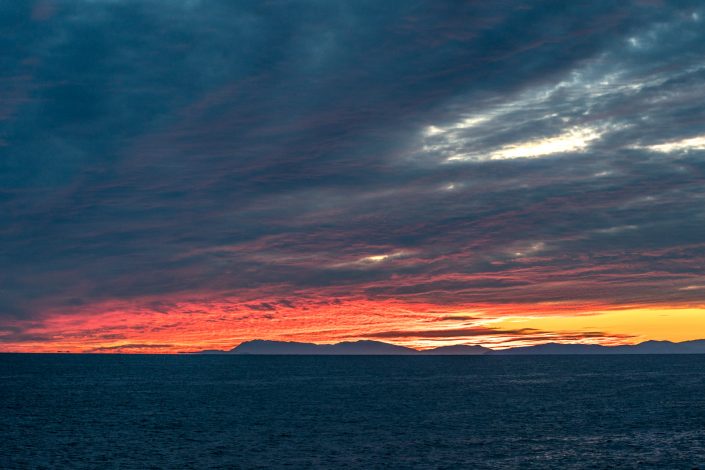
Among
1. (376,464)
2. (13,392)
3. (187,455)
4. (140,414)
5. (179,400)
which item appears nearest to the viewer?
(376,464)

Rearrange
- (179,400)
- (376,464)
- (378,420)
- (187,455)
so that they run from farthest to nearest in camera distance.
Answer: (179,400), (378,420), (187,455), (376,464)

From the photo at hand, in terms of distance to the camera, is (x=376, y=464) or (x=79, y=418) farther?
(x=79, y=418)

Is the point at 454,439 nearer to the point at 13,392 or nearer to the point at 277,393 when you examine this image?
the point at 277,393

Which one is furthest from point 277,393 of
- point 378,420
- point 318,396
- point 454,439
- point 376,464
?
point 376,464

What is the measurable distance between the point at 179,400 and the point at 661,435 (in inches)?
3329

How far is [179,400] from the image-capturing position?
432ft

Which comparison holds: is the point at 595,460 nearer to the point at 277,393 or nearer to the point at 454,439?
the point at 454,439

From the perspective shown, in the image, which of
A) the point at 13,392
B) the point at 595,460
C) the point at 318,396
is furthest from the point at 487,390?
the point at 13,392

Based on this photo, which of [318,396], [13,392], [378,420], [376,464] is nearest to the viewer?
[376,464]

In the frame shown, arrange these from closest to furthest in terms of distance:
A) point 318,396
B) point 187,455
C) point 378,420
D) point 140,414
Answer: point 187,455
point 378,420
point 140,414
point 318,396

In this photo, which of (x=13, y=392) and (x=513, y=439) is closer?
(x=513, y=439)

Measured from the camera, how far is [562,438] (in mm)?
78250

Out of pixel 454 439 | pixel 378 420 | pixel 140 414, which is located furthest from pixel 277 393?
pixel 454 439

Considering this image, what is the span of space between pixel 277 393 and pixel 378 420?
188 ft
